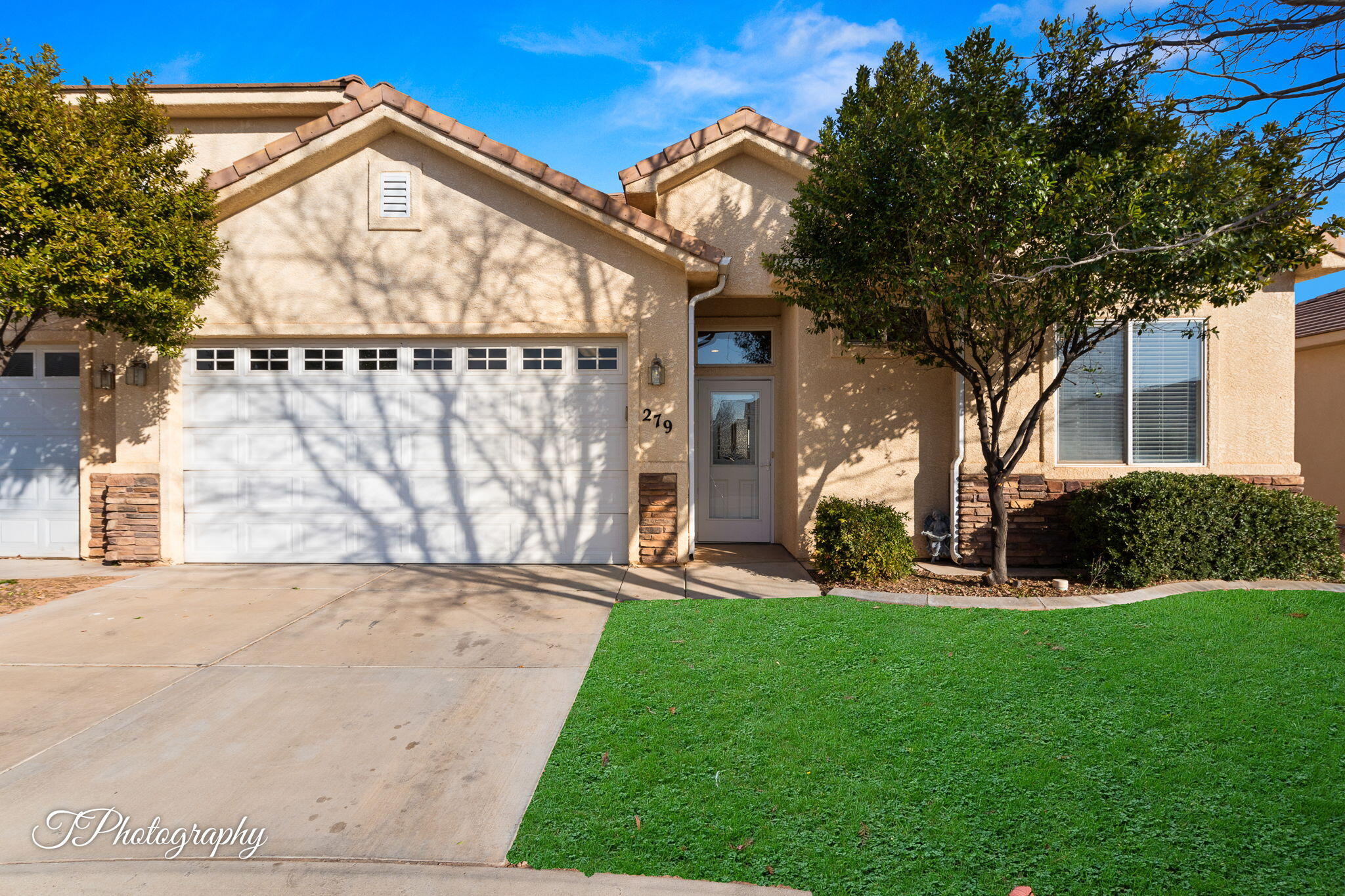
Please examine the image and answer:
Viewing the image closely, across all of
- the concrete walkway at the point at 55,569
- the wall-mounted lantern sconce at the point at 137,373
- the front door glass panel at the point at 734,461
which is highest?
the wall-mounted lantern sconce at the point at 137,373

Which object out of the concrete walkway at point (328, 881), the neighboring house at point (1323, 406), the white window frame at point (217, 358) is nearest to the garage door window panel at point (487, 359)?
the white window frame at point (217, 358)

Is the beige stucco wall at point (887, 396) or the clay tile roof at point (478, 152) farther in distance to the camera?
the beige stucco wall at point (887, 396)

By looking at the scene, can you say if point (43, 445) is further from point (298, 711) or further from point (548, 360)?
point (298, 711)

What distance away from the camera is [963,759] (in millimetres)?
3354

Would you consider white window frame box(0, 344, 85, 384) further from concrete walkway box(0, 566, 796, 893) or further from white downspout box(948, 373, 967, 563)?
white downspout box(948, 373, 967, 563)

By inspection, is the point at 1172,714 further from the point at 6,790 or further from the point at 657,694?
the point at 6,790

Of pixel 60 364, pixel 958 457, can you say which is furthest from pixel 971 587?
pixel 60 364

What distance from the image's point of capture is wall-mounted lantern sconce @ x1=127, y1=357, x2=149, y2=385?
7.75 meters

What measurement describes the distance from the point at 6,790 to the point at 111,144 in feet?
19.2

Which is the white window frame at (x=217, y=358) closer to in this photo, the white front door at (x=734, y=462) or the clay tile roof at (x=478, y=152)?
the clay tile roof at (x=478, y=152)

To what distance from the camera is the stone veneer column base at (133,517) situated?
7.86 meters

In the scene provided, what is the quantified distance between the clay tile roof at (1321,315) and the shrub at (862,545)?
8809 mm

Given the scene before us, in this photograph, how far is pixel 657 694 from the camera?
4180 mm

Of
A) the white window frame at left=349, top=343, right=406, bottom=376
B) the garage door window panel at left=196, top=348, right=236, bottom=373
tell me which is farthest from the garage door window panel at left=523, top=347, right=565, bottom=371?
the garage door window panel at left=196, top=348, right=236, bottom=373
